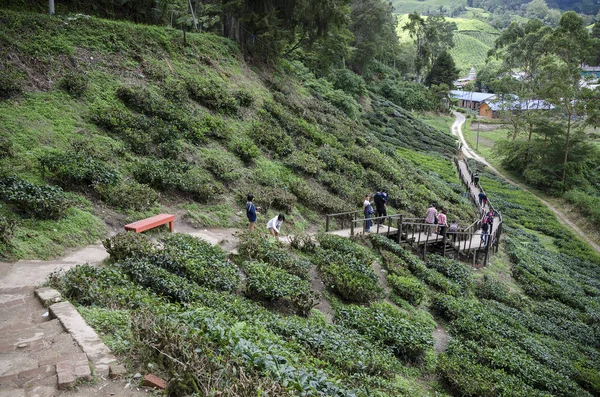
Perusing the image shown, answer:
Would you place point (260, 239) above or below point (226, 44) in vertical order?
below

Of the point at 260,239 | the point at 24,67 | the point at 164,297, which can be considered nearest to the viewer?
the point at 164,297

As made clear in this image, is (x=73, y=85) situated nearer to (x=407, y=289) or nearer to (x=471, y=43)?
(x=407, y=289)

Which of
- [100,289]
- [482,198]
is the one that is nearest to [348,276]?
[100,289]

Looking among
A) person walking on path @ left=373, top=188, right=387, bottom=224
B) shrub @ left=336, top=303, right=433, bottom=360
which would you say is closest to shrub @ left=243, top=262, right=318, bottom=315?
shrub @ left=336, top=303, right=433, bottom=360

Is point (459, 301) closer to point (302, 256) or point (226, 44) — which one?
point (302, 256)

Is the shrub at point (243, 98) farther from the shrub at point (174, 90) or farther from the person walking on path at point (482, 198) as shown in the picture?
the person walking on path at point (482, 198)

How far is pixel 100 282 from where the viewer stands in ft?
27.9

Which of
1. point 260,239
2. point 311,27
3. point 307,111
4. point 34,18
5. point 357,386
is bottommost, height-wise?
point 357,386

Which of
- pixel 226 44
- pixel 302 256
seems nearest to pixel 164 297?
pixel 302 256

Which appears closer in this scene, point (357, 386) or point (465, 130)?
point (357, 386)

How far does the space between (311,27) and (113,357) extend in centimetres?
2837

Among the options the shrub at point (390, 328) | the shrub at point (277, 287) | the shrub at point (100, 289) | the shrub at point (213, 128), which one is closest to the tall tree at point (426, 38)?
the shrub at point (213, 128)

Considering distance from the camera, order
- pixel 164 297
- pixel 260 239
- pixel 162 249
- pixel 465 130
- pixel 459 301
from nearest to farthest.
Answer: pixel 164 297, pixel 162 249, pixel 260 239, pixel 459 301, pixel 465 130

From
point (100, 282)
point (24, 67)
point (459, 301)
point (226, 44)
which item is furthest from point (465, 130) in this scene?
point (100, 282)
